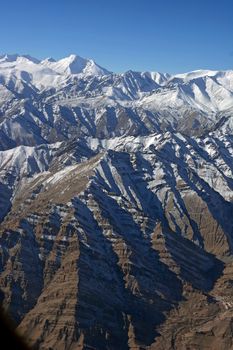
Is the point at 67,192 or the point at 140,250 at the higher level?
the point at 67,192

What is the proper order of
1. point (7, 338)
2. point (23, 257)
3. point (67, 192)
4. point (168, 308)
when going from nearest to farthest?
point (7, 338) < point (168, 308) < point (23, 257) < point (67, 192)

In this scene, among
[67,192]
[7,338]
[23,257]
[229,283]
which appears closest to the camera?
[7,338]

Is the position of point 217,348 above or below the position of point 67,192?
below

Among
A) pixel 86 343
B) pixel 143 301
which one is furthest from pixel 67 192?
pixel 86 343

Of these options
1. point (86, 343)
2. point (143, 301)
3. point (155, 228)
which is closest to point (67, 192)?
point (155, 228)

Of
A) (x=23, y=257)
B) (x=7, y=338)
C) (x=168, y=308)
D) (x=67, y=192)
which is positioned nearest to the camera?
(x=7, y=338)

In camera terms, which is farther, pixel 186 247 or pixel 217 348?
pixel 186 247

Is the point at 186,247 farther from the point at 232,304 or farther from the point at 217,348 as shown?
the point at 217,348

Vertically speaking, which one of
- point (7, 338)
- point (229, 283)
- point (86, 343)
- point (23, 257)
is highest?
point (7, 338)

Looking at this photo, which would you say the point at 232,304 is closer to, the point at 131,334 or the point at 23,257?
the point at 131,334
